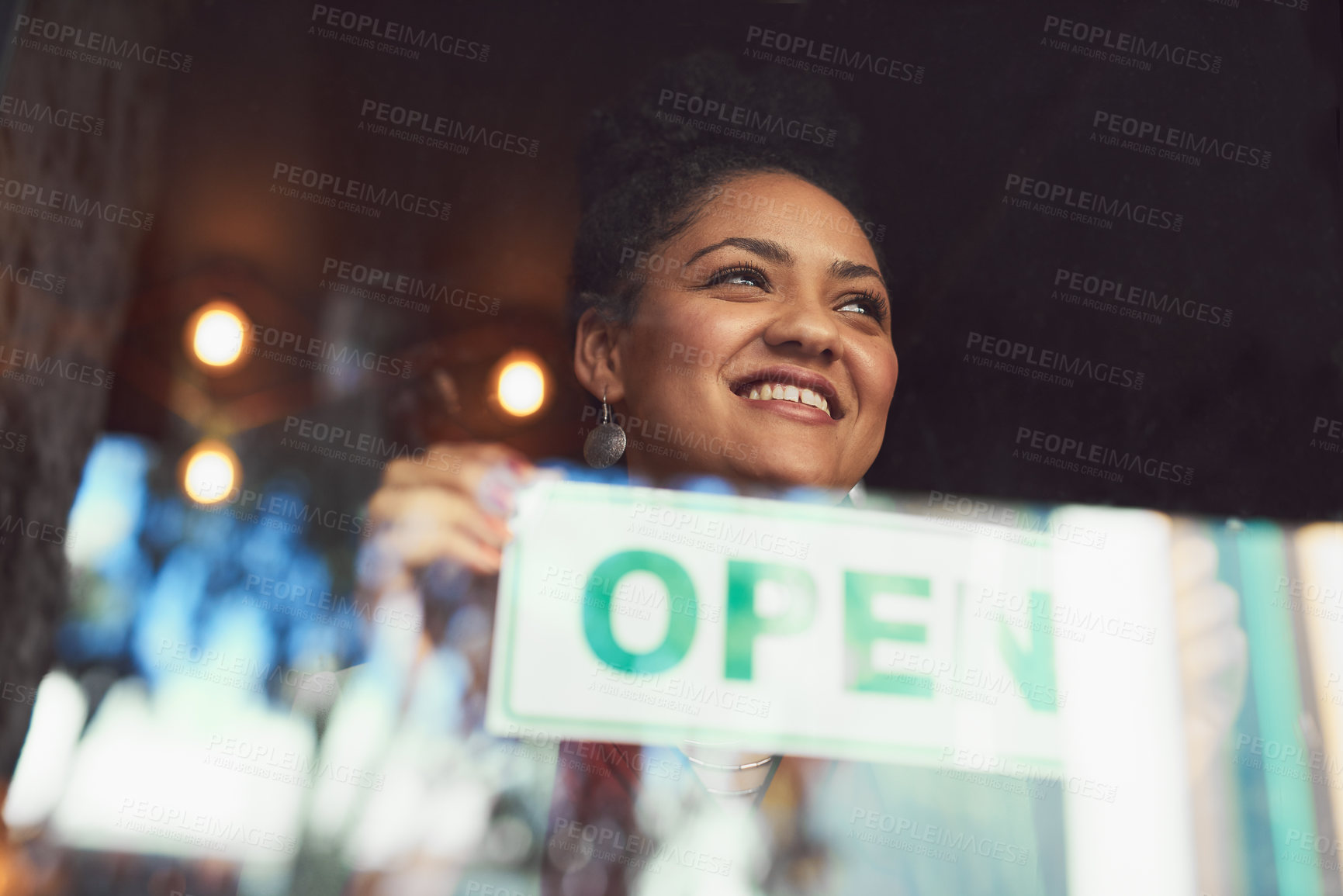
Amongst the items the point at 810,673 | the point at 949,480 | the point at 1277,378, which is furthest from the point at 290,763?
the point at 1277,378

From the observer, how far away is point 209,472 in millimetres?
1443

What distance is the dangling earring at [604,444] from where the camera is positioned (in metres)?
1.50

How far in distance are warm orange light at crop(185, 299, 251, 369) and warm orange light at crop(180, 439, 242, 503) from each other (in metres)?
0.15

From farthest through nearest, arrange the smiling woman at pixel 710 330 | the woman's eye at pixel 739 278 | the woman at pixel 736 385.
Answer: the woman's eye at pixel 739 278 < the smiling woman at pixel 710 330 < the woman at pixel 736 385

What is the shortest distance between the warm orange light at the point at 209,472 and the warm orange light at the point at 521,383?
44 cm

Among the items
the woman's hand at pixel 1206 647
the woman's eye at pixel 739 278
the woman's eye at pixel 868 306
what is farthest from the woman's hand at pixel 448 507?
the woman's hand at pixel 1206 647

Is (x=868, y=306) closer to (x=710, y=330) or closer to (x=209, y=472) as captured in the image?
(x=710, y=330)

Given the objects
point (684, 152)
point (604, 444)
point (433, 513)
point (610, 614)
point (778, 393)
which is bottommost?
point (610, 614)

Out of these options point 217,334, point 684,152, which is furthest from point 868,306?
point 217,334

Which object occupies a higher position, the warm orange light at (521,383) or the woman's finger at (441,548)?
the warm orange light at (521,383)

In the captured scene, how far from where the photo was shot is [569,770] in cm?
133

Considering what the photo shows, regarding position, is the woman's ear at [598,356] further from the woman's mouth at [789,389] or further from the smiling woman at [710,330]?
the woman's mouth at [789,389]

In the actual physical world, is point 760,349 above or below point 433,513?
above

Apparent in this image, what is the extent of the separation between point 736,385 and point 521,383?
369 mm
